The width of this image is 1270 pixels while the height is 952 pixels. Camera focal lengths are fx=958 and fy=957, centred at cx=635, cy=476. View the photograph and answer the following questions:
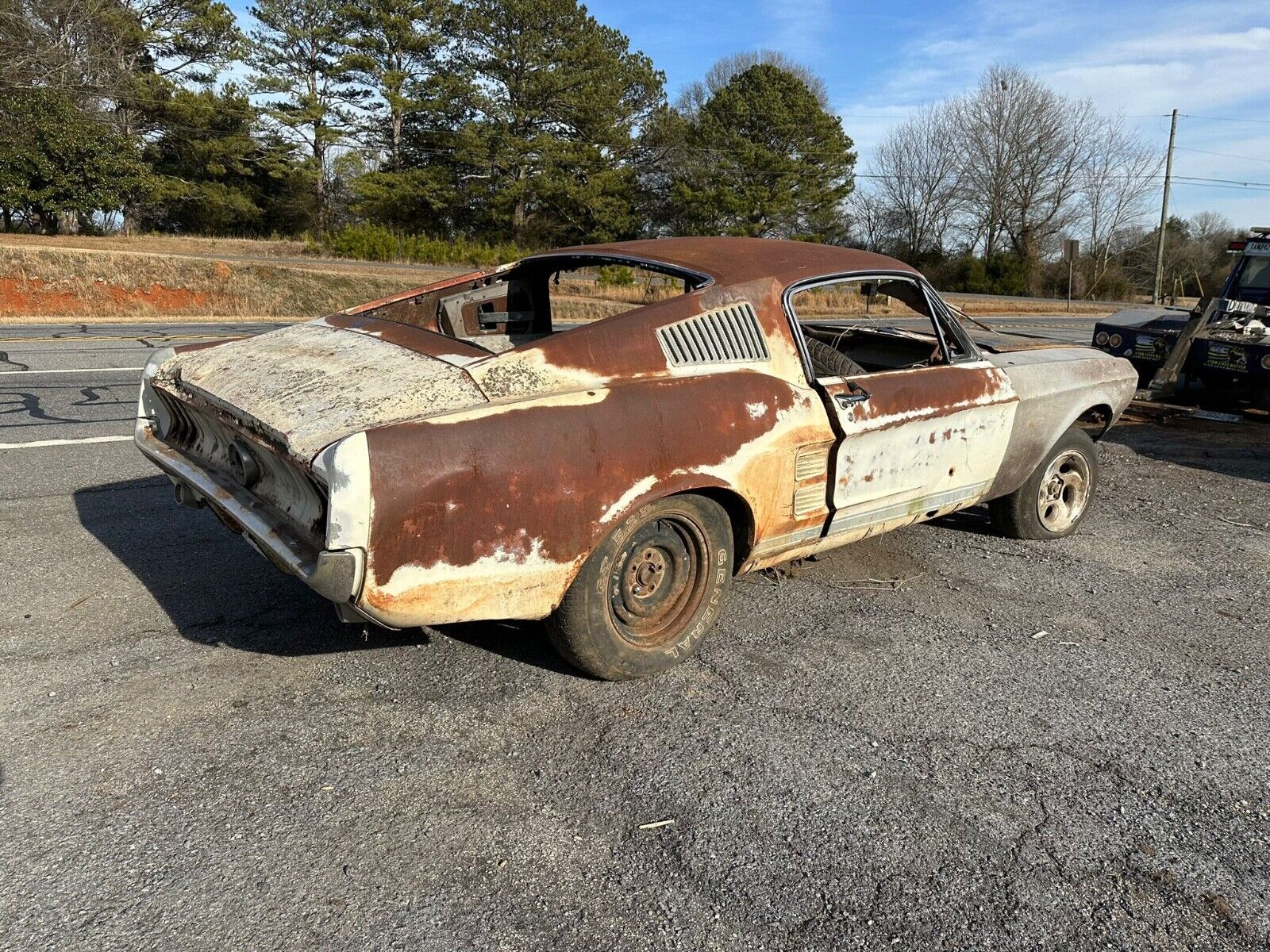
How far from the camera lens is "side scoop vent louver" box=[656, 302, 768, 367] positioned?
3.48 m

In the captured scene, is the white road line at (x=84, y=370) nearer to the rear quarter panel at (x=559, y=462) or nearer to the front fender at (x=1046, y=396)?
the rear quarter panel at (x=559, y=462)

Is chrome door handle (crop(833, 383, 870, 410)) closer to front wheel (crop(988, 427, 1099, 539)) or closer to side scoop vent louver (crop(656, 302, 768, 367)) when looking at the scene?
side scoop vent louver (crop(656, 302, 768, 367))

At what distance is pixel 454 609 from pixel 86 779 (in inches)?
44.9

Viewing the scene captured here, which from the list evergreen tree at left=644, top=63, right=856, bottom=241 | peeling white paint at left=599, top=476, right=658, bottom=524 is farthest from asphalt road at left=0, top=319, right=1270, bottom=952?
evergreen tree at left=644, top=63, right=856, bottom=241

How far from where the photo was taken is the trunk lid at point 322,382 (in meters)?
2.97

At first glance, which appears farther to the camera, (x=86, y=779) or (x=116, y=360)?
(x=116, y=360)

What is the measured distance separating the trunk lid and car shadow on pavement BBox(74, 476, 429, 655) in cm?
79

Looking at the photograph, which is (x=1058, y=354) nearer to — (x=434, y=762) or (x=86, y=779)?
(x=434, y=762)

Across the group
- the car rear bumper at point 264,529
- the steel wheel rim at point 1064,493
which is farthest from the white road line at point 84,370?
the steel wheel rim at point 1064,493

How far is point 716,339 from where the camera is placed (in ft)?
11.8

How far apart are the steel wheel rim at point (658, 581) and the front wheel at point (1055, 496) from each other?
2.38 m

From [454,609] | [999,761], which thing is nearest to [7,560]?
[454,609]

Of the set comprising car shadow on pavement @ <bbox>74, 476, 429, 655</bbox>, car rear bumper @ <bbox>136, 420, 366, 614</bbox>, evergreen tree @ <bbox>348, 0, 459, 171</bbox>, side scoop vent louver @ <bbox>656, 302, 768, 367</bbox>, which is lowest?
car shadow on pavement @ <bbox>74, 476, 429, 655</bbox>

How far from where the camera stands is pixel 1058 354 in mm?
5125
